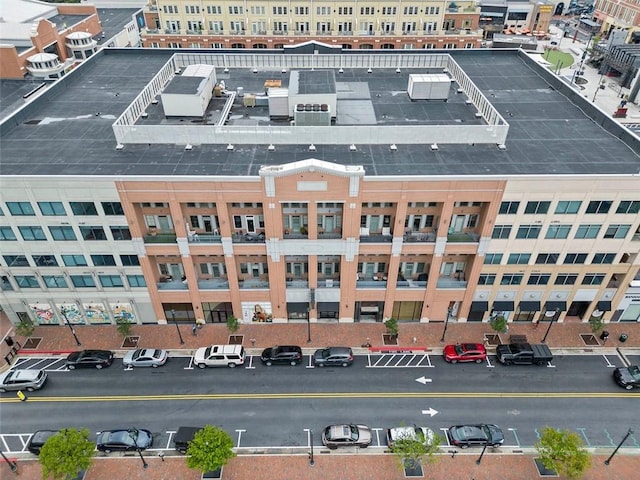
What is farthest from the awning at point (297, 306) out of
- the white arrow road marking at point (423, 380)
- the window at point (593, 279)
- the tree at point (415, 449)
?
the window at point (593, 279)

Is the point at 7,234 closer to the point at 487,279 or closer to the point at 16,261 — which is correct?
the point at 16,261

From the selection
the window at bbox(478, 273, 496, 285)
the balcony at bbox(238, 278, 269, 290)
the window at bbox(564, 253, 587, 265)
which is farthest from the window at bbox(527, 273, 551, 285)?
the balcony at bbox(238, 278, 269, 290)

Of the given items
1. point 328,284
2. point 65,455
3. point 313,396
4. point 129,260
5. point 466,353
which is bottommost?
point 313,396

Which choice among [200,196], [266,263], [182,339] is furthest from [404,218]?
[182,339]

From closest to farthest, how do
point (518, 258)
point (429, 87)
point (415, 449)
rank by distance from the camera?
point (415, 449) → point (518, 258) → point (429, 87)

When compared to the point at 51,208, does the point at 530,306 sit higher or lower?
lower

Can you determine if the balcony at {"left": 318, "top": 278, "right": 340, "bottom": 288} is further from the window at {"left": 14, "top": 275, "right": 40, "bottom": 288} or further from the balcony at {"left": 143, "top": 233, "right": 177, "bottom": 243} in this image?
the window at {"left": 14, "top": 275, "right": 40, "bottom": 288}

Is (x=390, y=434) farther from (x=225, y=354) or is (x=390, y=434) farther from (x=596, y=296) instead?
(x=596, y=296)

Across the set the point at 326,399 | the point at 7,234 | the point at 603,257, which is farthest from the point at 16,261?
the point at 603,257
